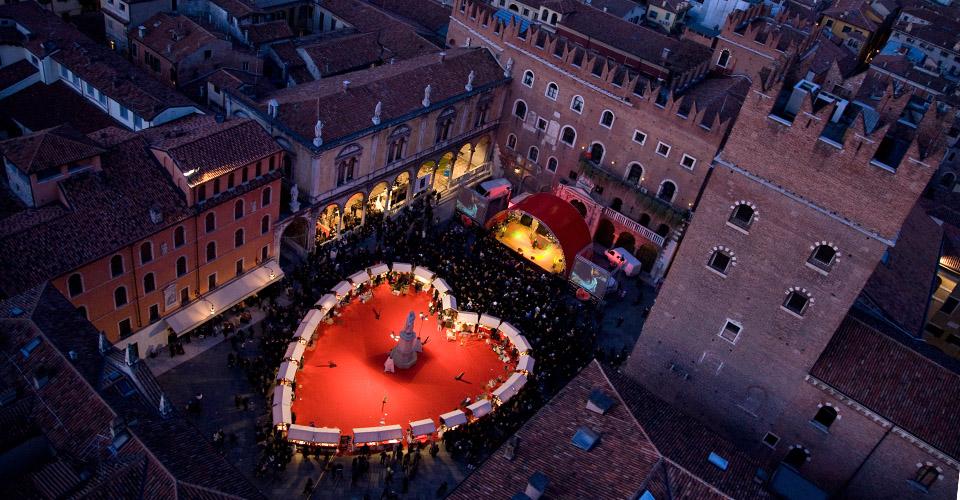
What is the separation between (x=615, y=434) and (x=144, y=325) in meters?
26.0

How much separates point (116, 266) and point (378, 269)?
16039 millimetres

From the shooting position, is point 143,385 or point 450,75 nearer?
point 143,385

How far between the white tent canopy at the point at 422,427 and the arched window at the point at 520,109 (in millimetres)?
30481

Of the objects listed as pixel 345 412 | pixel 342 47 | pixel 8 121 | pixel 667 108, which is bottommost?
pixel 345 412

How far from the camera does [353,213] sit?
51.7 meters

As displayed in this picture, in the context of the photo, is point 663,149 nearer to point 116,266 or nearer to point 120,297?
point 116,266

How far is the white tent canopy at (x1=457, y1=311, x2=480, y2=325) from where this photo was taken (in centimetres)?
4419

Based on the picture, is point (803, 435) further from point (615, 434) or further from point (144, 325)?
point (144, 325)

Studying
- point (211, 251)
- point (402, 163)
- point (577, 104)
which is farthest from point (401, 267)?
point (577, 104)

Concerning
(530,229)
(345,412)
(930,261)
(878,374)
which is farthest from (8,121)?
(930,261)

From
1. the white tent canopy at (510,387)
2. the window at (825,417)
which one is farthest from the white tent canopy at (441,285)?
the window at (825,417)

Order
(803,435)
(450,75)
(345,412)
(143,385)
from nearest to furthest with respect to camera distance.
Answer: (143,385)
(803,435)
(345,412)
(450,75)

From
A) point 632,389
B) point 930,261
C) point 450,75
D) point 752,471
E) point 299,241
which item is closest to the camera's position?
point 752,471

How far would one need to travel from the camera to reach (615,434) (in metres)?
29.3
